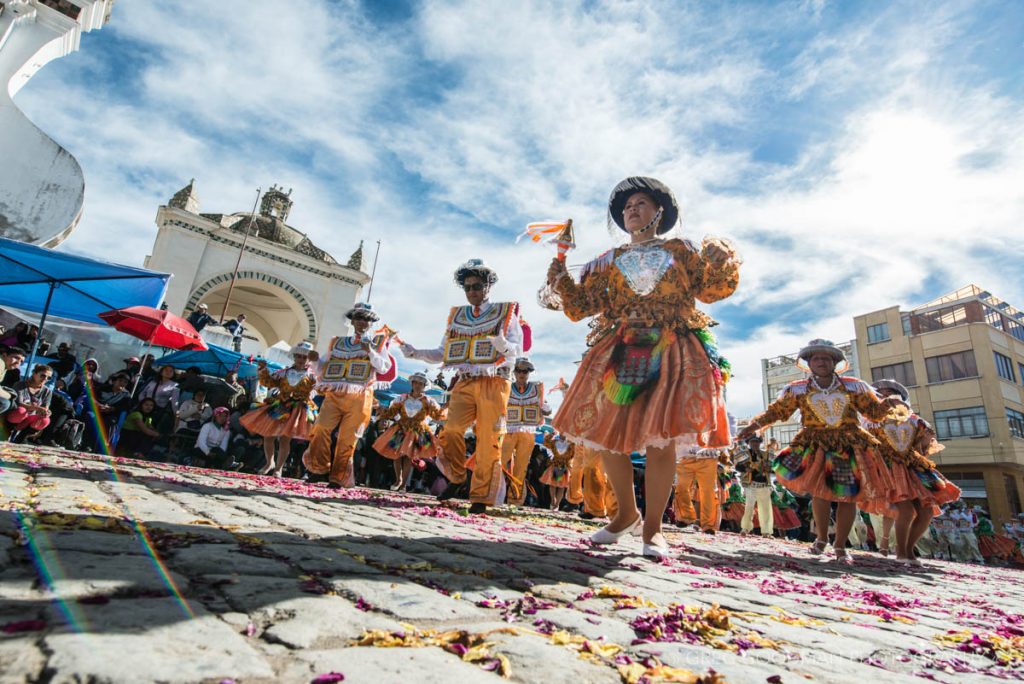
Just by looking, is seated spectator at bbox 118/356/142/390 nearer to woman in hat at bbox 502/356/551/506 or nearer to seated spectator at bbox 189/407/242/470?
seated spectator at bbox 189/407/242/470

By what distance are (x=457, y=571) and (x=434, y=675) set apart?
1.04m

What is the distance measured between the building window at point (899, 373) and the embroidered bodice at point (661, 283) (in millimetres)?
33868

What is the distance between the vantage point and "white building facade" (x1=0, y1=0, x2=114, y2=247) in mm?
10234

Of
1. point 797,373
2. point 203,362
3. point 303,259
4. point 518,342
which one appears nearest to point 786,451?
point 518,342

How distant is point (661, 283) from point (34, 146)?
13072mm

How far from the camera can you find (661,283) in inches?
141

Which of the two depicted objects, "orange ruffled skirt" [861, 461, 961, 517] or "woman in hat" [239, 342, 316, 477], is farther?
"woman in hat" [239, 342, 316, 477]

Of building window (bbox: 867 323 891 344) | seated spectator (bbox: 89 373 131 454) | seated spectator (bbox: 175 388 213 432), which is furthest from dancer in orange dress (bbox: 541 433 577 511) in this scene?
building window (bbox: 867 323 891 344)

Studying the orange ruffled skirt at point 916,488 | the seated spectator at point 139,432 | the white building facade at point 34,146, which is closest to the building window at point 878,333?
the orange ruffled skirt at point 916,488

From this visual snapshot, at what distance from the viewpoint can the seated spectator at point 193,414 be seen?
934 centimetres

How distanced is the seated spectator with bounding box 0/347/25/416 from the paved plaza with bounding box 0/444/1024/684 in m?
4.74

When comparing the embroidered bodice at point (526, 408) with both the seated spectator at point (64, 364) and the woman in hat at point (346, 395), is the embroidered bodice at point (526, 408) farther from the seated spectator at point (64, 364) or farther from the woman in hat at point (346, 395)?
the seated spectator at point (64, 364)

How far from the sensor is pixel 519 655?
1.18 meters

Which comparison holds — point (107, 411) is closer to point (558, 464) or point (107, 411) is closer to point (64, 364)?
point (64, 364)
